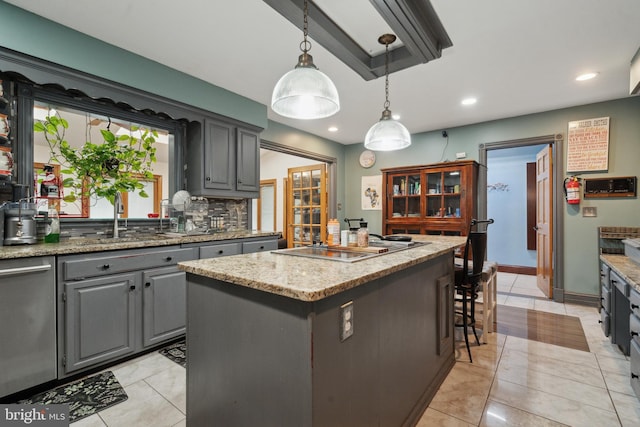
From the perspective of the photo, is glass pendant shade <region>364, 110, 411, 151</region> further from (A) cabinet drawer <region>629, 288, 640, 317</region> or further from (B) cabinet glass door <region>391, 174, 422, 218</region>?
(B) cabinet glass door <region>391, 174, 422, 218</region>

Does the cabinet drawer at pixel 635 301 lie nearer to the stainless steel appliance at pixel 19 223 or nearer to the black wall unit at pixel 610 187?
the black wall unit at pixel 610 187

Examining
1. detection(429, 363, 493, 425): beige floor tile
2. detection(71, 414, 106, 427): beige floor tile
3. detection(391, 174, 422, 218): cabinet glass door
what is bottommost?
detection(429, 363, 493, 425): beige floor tile

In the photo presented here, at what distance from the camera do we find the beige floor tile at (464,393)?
1.74 meters

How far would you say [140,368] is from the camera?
2.18m

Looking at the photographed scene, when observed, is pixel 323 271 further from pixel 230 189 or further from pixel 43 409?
pixel 230 189

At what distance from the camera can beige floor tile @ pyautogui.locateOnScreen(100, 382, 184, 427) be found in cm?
164

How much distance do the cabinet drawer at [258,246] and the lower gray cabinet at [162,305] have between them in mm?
715

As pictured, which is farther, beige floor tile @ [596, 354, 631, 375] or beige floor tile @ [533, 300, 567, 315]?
beige floor tile @ [533, 300, 567, 315]

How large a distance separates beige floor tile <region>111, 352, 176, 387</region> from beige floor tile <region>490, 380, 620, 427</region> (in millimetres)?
2273

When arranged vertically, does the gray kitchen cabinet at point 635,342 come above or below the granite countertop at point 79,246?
below

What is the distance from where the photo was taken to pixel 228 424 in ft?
3.99

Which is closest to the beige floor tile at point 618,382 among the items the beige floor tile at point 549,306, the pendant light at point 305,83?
the beige floor tile at point 549,306

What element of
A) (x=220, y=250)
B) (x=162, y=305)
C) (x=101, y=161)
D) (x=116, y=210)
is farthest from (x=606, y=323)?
(x=101, y=161)

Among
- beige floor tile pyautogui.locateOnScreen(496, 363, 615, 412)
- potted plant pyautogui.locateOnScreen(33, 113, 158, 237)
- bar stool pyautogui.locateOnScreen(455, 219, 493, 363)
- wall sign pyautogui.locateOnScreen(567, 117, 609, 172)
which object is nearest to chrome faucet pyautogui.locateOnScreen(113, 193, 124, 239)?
potted plant pyautogui.locateOnScreen(33, 113, 158, 237)
